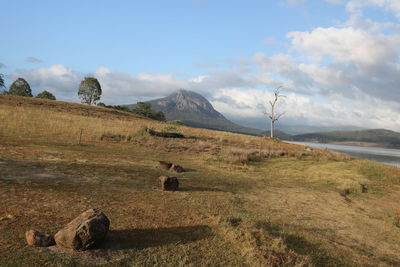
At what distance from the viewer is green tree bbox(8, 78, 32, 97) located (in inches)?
3426

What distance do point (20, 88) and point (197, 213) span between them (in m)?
100

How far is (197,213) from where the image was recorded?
7.96 m

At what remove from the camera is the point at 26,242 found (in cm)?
529

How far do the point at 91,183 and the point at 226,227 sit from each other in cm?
549

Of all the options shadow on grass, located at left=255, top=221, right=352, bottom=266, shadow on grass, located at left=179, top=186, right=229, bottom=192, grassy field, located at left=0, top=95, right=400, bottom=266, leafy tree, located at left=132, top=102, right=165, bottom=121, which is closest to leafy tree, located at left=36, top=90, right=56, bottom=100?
leafy tree, located at left=132, top=102, right=165, bottom=121

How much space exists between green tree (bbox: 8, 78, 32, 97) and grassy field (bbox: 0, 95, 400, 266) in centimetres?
8774

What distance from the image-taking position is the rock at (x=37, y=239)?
17.0ft

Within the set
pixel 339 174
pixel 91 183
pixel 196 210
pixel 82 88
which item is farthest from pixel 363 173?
pixel 82 88

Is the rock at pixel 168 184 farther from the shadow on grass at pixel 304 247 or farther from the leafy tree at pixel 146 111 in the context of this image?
the leafy tree at pixel 146 111

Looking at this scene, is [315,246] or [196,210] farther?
[196,210]

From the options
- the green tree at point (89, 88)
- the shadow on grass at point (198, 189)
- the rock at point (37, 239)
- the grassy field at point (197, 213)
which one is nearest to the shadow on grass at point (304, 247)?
the grassy field at point (197, 213)

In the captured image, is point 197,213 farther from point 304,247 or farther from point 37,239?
point 37,239

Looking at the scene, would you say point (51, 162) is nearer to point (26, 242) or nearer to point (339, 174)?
point (26, 242)

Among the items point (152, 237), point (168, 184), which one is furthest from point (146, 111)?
point (152, 237)
